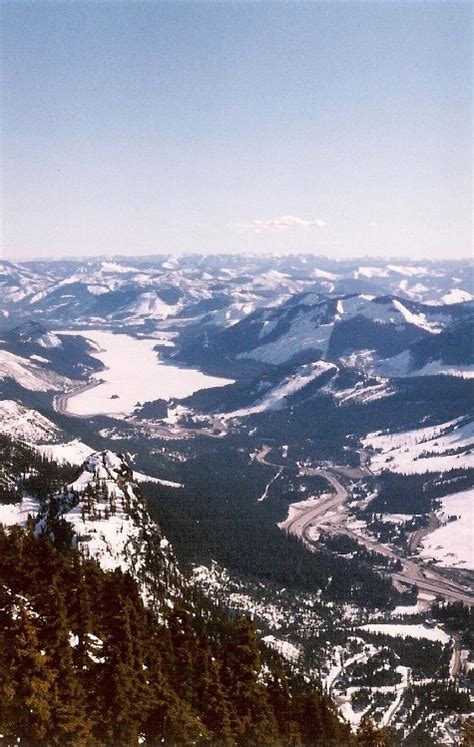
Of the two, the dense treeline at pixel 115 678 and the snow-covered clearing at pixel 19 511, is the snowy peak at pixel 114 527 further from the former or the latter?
the dense treeline at pixel 115 678

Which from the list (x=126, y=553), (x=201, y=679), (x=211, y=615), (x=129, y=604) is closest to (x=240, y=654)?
(x=201, y=679)

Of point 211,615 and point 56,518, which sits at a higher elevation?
point 56,518

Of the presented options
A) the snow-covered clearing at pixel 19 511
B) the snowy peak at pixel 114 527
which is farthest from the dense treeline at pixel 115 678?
the snow-covered clearing at pixel 19 511

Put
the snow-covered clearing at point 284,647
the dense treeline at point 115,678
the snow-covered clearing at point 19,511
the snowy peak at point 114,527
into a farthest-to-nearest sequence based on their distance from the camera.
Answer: the snow-covered clearing at point 19,511 < the snow-covered clearing at point 284,647 < the snowy peak at point 114,527 < the dense treeline at point 115,678

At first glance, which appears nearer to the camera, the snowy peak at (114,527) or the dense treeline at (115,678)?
the dense treeline at (115,678)

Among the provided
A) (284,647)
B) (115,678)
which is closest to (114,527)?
(284,647)

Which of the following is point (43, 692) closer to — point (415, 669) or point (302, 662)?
point (302, 662)

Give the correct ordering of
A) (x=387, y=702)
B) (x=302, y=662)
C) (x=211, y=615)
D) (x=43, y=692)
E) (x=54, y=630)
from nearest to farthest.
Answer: (x=43, y=692) → (x=54, y=630) → (x=211, y=615) → (x=387, y=702) → (x=302, y=662)

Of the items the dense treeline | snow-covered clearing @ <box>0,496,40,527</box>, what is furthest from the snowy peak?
the dense treeline

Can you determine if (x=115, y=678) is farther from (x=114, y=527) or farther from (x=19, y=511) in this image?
(x=19, y=511)
